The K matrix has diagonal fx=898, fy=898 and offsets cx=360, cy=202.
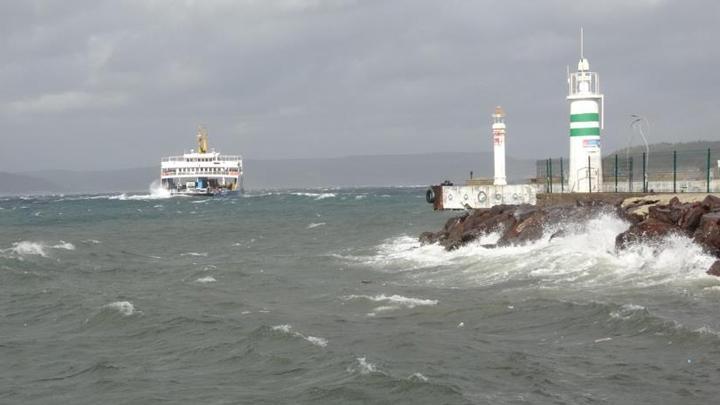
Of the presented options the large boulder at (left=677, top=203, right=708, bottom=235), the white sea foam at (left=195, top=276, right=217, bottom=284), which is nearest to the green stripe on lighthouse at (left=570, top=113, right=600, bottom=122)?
the large boulder at (left=677, top=203, right=708, bottom=235)

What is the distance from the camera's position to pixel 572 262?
69.3 feet

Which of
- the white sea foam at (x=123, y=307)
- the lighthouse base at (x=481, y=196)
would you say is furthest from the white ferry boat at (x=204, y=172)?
the white sea foam at (x=123, y=307)

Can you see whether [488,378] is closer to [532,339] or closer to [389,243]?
[532,339]

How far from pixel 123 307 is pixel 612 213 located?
13.3 metres

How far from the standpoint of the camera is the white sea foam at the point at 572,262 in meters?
18.6

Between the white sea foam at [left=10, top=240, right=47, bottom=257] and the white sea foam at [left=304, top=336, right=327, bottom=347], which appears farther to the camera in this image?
the white sea foam at [left=10, top=240, right=47, bottom=257]

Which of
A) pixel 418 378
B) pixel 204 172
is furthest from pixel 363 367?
pixel 204 172

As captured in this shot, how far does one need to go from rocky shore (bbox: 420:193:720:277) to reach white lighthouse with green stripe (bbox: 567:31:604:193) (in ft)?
6.31

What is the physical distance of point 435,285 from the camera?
795 inches

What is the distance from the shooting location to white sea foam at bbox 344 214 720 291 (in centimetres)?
1856

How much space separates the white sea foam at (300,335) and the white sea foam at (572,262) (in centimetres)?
581

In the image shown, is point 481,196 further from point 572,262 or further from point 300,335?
point 300,335

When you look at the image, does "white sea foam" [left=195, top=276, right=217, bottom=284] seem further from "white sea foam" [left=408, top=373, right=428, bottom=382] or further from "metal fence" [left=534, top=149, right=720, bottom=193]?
"metal fence" [left=534, top=149, right=720, bottom=193]

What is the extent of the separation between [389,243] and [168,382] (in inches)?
871
